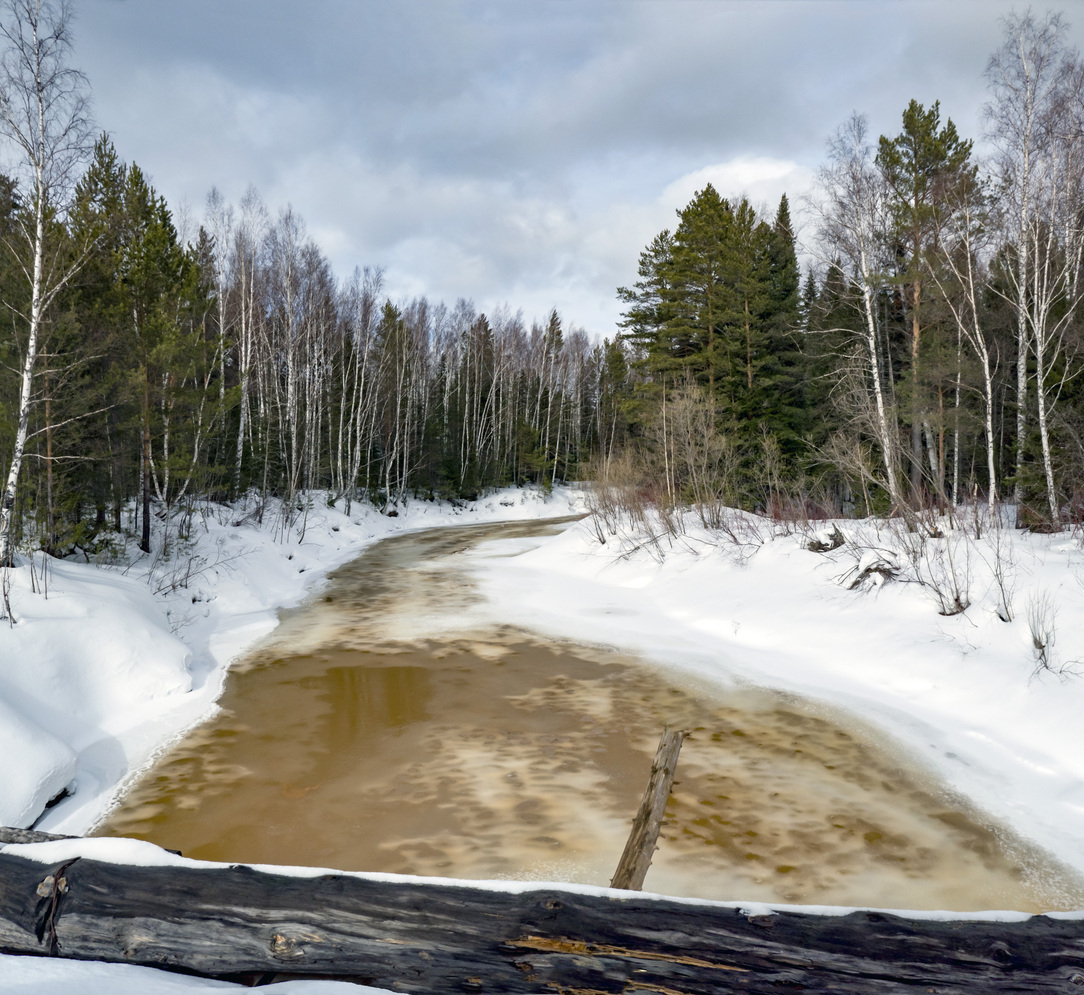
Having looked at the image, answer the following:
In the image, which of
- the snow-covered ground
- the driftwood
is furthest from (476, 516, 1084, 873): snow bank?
the driftwood

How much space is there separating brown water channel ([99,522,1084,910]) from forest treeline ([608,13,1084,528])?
437 centimetres

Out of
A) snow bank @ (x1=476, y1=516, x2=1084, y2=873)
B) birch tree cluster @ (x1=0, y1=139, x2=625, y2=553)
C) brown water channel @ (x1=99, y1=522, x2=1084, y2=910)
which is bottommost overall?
brown water channel @ (x1=99, y1=522, x2=1084, y2=910)

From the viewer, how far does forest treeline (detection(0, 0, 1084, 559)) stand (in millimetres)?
10469

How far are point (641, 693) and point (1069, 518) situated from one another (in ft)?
29.2

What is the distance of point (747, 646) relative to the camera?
945cm

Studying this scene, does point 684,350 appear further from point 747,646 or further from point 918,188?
point 747,646

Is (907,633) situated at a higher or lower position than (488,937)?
lower

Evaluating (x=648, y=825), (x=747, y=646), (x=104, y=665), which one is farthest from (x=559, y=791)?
(x=104, y=665)

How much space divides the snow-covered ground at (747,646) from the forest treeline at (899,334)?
1245 mm

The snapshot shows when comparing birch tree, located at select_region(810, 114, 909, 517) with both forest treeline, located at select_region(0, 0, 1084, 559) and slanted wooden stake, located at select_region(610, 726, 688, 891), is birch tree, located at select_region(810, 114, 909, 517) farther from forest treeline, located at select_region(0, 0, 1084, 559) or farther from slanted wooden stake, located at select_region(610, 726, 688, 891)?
slanted wooden stake, located at select_region(610, 726, 688, 891)

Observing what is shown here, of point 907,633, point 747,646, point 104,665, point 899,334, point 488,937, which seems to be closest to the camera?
point 488,937

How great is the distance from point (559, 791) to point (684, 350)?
2326 centimetres

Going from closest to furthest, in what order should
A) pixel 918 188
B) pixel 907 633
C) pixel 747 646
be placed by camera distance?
1. pixel 907 633
2. pixel 747 646
3. pixel 918 188

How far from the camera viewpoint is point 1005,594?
7.10 metres
